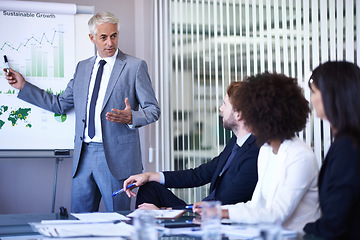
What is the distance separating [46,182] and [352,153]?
3541 millimetres

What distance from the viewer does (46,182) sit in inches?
186

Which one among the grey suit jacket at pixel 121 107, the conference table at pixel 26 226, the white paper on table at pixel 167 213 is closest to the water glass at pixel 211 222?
the conference table at pixel 26 226

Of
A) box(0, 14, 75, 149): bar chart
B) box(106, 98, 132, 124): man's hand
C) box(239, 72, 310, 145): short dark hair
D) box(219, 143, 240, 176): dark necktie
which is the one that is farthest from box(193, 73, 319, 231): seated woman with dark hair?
box(0, 14, 75, 149): bar chart

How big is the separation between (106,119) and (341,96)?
2107 millimetres

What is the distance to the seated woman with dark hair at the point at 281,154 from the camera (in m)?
1.99

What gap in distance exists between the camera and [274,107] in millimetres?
2104

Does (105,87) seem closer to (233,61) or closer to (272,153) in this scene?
(233,61)

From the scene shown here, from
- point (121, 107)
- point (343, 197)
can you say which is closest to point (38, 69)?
point (121, 107)

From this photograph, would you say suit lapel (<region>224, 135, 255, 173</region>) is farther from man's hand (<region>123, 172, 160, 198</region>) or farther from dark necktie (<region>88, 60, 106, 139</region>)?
dark necktie (<region>88, 60, 106, 139</region>)

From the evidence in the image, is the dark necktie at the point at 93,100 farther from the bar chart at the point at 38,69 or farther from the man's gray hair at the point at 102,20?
the bar chart at the point at 38,69

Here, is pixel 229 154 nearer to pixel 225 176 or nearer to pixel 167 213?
pixel 225 176

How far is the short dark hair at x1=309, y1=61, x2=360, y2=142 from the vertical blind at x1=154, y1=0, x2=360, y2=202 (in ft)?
4.83

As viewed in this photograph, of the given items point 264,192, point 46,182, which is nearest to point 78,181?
point 46,182

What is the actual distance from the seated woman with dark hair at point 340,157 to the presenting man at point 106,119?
186 cm
